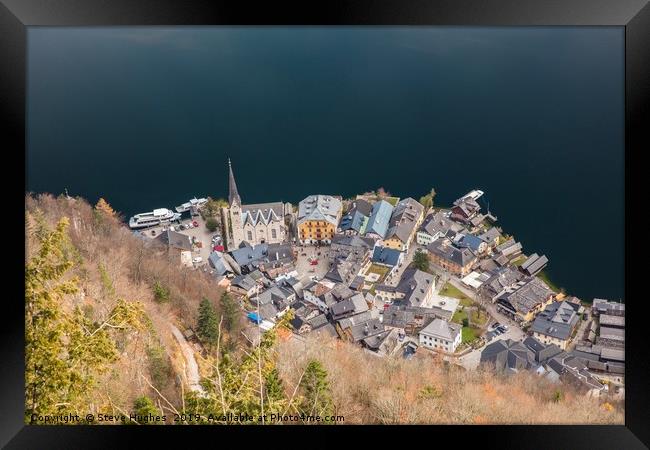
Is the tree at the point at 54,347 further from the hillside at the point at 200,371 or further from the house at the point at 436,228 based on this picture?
the house at the point at 436,228

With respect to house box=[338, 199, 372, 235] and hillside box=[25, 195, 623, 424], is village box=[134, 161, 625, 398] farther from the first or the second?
hillside box=[25, 195, 623, 424]

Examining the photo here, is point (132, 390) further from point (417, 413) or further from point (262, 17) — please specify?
point (262, 17)

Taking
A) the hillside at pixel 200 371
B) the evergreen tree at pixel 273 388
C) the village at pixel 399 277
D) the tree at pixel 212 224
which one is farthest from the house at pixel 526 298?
the evergreen tree at pixel 273 388

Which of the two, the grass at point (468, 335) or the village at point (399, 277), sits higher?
the village at point (399, 277)

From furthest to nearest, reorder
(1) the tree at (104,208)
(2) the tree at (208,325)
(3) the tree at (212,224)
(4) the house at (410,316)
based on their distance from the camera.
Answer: (3) the tree at (212,224) < (4) the house at (410,316) < (1) the tree at (104,208) < (2) the tree at (208,325)
